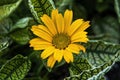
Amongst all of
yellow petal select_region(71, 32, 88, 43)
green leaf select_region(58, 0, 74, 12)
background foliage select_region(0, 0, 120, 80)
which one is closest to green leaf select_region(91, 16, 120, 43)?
background foliage select_region(0, 0, 120, 80)

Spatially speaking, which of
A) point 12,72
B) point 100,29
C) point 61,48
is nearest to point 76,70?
point 61,48

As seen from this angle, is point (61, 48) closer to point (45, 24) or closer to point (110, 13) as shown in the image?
point (45, 24)

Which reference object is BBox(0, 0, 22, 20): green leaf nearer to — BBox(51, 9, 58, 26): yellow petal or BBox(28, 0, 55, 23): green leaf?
BBox(28, 0, 55, 23): green leaf

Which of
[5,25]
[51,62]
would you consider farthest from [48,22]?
[5,25]

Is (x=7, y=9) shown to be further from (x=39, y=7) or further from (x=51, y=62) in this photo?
(x=51, y=62)

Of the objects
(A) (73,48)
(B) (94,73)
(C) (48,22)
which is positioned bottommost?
(B) (94,73)

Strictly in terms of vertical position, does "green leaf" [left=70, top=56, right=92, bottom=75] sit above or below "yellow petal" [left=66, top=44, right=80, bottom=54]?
below
